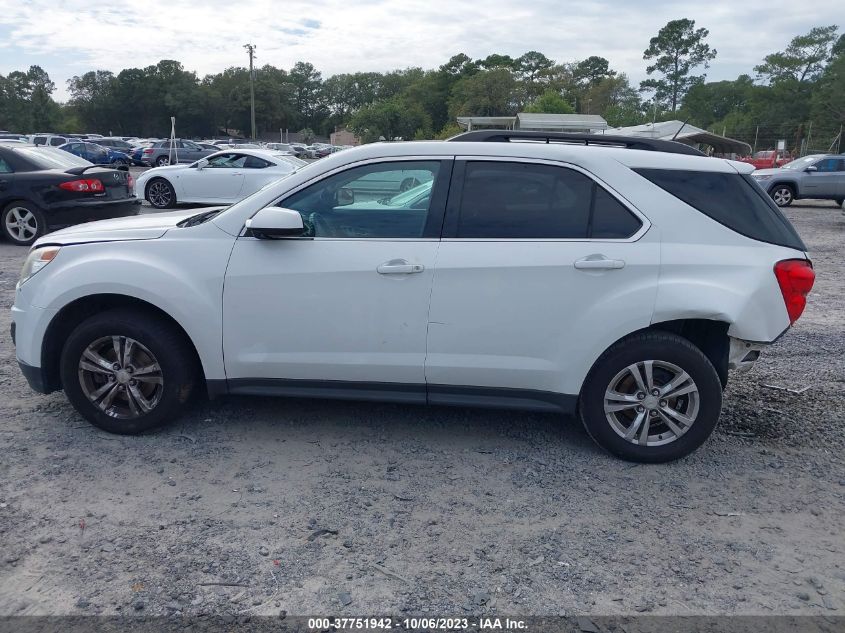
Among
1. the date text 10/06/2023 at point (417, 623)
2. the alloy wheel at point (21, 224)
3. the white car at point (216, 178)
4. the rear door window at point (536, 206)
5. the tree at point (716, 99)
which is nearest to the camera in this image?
the date text 10/06/2023 at point (417, 623)

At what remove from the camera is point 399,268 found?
3.91 m

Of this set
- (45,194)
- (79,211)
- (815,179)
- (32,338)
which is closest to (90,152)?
(45,194)

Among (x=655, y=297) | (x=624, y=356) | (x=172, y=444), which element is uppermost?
(x=655, y=297)

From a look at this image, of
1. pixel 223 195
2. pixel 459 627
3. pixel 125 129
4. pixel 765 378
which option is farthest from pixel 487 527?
pixel 125 129

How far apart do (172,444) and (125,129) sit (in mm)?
108383

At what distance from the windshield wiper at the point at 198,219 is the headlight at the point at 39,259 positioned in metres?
0.75

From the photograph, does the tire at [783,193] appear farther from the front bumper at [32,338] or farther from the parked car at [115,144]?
the parked car at [115,144]

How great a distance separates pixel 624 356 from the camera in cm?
387

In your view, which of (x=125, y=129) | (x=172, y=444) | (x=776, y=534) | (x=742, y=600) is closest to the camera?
(x=742, y=600)

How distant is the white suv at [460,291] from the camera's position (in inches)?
152

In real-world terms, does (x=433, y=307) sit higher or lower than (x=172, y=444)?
higher

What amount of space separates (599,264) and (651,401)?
0.81 metres

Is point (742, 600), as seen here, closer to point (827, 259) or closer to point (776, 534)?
point (776, 534)

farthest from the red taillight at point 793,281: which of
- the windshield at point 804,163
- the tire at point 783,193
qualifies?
the windshield at point 804,163
